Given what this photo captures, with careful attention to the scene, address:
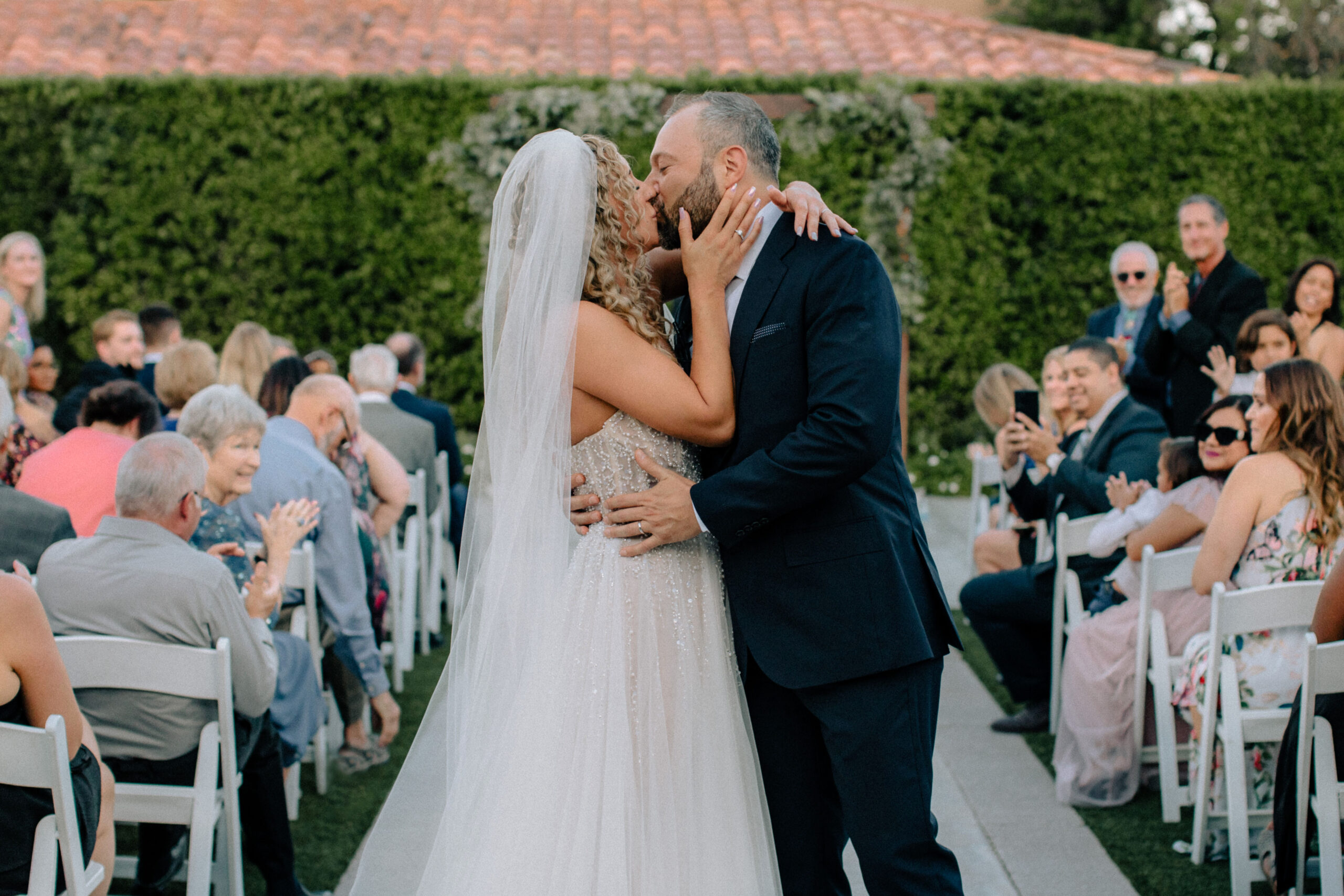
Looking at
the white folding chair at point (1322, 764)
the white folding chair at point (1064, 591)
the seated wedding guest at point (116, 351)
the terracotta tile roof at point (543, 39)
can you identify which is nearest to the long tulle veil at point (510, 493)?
the white folding chair at point (1322, 764)

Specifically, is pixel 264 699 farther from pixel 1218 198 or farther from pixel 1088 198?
pixel 1218 198

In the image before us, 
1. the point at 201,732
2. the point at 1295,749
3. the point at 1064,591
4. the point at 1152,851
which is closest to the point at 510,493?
the point at 201,732

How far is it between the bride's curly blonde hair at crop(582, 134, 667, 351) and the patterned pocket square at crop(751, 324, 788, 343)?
0.71ft

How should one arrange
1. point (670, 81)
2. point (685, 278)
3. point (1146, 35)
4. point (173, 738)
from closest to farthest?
point (685, 278)
point (173, 738)
point (670, 81)
point (1146, 35)

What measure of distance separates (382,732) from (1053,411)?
11.7 feet

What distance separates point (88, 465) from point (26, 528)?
2.85ft

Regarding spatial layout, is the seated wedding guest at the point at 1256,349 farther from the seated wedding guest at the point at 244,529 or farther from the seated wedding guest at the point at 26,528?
the seated wedding guest at the point at 26,528

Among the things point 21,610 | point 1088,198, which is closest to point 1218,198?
point 1088,198

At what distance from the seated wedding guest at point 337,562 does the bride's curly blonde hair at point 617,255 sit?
242cm

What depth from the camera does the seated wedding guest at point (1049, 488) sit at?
198 inches

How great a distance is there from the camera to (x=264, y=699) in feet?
11.2

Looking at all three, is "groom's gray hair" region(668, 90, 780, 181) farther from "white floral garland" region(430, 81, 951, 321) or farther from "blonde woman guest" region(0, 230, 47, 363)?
"white floral garland" region(430, 81, 951, 321)

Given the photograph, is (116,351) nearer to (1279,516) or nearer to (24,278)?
(24,278)

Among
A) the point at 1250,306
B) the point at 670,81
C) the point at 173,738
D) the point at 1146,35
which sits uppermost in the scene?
the point at 1146,35
